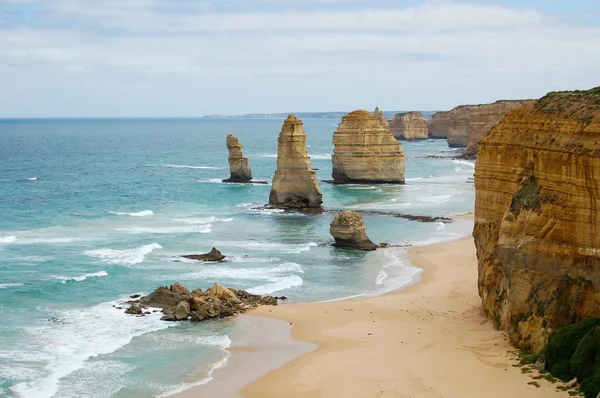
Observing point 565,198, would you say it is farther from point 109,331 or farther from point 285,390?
point 109,331

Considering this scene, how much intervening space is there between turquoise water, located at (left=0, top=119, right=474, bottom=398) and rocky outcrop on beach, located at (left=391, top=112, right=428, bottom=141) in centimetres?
8142

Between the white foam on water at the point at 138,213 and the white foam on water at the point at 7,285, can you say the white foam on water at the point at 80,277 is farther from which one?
the white foam on water at the point at 138,213

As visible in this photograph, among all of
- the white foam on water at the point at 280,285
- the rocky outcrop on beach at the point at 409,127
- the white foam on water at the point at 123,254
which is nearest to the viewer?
the white foam on water at the point at 280,285

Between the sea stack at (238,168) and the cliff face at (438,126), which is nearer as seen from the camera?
the sea stack at (238,168)

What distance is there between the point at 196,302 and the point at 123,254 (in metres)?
13.7

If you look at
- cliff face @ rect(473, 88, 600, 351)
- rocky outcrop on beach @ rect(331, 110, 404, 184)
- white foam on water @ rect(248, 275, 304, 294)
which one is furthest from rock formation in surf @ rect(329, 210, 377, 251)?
rocky outcrop on beach @ rect(331, 110, 404, 184)

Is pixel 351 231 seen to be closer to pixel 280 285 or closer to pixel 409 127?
pixel 280 285

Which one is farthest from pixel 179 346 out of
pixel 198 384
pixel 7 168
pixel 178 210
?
pixel 7 168

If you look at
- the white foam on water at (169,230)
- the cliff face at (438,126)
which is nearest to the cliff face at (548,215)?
the white foam on water at (169,230)

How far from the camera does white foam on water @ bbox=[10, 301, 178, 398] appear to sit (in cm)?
2530

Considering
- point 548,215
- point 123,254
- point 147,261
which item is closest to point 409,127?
point 123,254

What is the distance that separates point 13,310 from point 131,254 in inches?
475

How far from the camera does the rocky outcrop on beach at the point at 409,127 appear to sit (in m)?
174

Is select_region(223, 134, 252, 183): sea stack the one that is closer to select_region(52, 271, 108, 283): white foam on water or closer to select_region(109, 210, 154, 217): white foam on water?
select_region(109, 210, 154, 217): white foam on water
